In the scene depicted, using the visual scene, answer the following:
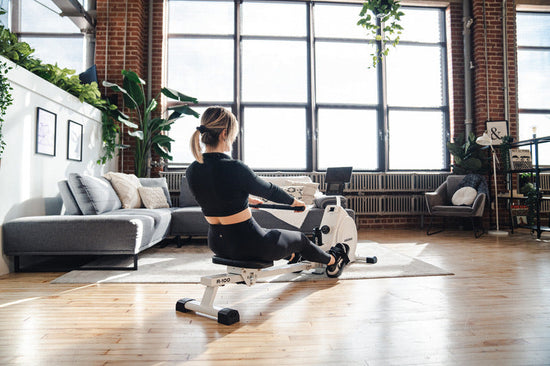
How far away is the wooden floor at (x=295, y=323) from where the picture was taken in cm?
145

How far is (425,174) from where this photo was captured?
241 inches

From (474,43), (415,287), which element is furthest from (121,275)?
(474,43)

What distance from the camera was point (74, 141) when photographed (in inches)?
157

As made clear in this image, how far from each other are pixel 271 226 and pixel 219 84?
288 centimetres

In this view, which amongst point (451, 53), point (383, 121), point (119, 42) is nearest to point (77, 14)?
point (119, 42)

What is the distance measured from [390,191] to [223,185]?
4.83m

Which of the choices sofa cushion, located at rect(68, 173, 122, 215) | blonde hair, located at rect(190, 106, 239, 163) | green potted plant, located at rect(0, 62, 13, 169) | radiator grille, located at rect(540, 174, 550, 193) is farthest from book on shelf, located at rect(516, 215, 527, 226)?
green potted plant, located at rect(0, 62, 13, 169)

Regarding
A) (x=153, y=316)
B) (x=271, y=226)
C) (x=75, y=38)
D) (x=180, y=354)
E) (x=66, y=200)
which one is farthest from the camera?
(x=75, y=38)

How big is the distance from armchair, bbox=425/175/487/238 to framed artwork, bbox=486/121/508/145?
0.86 m

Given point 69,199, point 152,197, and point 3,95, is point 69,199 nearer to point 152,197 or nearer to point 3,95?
point 3,95

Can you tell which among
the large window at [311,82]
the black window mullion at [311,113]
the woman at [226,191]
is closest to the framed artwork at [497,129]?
the large window at [311,82]

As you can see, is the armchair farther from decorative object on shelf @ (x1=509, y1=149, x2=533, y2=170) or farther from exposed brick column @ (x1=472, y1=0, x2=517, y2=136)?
exposed brick column @ (x1=472, y1=0, x2=517, y2=136)

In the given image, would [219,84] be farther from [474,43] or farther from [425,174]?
[474,43]

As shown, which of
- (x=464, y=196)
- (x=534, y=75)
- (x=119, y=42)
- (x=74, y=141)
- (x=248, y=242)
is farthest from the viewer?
(x=534, y=75)
